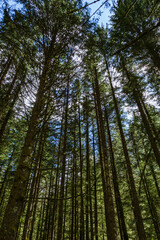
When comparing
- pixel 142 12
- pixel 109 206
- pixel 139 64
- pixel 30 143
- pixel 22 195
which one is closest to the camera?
pixel 22 195

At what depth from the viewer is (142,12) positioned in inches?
310

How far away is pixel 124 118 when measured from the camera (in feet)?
43.4

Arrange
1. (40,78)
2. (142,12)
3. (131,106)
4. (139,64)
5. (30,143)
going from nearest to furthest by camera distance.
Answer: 1. (30,143)
2. (40,78)
3. (142,12)
4. (139,64)
5. (131,106)

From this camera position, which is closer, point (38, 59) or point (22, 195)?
point (22, 195)

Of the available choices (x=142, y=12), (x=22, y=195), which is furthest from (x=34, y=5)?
(x=142, y=12)

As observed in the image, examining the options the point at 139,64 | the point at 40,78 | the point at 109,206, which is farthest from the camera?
the point at 139,64

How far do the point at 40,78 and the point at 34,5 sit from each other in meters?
2.62

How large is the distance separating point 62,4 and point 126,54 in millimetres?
5398

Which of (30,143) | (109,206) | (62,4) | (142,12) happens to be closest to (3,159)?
(109,206)

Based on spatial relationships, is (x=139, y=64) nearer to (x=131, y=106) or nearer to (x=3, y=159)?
(x=131, y=106)

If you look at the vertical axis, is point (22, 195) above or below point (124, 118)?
below

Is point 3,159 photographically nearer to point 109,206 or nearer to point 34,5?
point 109,206

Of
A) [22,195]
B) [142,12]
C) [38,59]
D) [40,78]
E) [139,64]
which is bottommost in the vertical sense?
[22,195]

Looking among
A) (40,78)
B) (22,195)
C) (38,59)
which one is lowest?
(22,195)
